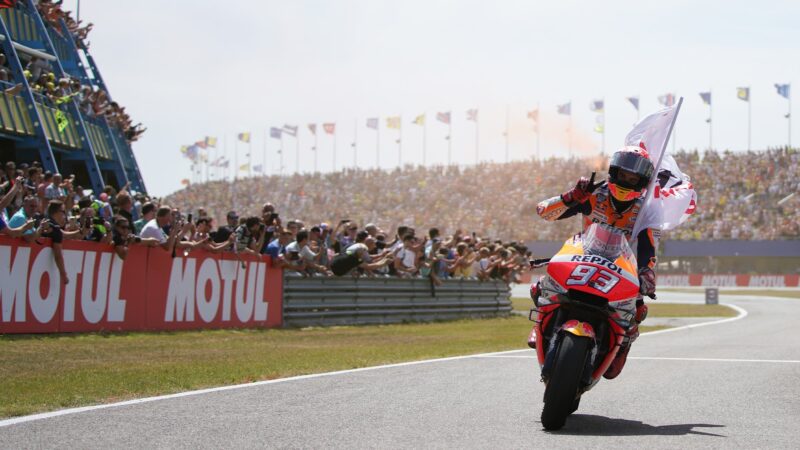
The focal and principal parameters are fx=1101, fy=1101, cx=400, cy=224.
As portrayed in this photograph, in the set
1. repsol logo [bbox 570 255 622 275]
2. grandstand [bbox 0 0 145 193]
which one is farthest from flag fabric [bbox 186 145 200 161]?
repsol logo [bbox 570 255 622 275]

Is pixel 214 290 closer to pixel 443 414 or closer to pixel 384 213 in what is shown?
pixel 443 414

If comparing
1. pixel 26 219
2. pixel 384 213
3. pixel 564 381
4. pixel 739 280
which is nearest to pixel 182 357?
pixel 26 219

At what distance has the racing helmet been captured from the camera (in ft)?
24.2

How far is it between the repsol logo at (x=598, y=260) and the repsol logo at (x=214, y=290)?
10.2m

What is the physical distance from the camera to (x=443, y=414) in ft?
23.7

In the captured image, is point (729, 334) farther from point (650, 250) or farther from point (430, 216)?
point (430, 216)

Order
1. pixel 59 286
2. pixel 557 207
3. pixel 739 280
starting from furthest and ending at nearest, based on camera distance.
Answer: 1. pixel 739 280
2. pixel 59 286
3. pixel 557 207

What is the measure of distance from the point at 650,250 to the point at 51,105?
740 inches

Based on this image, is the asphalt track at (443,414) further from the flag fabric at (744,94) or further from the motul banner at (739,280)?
the flag fabric at (744,94)

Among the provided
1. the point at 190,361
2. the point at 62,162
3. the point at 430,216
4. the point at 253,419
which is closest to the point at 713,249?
the point at 430,216

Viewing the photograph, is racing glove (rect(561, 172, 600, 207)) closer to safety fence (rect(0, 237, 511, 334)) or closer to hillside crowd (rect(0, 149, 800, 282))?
hillside crowd (rect(0, 149, 800, 282))

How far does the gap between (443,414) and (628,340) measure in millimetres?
1329

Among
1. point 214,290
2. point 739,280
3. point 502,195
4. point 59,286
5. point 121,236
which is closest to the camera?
point 59,286

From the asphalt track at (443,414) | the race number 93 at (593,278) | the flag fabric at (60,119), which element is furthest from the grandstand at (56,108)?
the race number 93 at (593,278)
